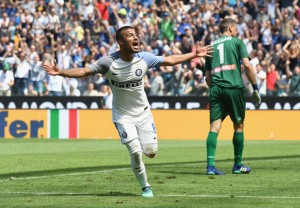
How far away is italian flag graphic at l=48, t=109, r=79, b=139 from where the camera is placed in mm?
31188

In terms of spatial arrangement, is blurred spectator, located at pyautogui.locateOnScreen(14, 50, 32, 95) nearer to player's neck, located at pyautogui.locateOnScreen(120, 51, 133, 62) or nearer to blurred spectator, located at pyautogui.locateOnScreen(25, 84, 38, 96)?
blurred spectator, located at pyautogui.locateOnScreen(25, 84, 38, 96)

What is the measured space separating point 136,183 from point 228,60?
2742 millimetres

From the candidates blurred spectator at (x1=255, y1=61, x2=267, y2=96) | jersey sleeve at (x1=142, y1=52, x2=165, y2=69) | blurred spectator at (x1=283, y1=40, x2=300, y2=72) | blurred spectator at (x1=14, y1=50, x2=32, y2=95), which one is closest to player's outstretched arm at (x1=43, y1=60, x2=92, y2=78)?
jersey sleeve at (x1=142, y1=52, x2=165, y2=69)

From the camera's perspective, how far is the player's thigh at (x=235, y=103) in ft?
49.0

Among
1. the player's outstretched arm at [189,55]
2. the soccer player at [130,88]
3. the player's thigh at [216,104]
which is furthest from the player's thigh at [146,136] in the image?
the player's thigh at [216,104]

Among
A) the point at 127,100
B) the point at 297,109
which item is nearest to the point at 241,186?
the point at 127,100

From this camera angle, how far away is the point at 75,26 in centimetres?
3453

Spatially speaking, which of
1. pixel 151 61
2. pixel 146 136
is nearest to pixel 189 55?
pixel 151 61

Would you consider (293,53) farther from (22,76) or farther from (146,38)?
(22,76)

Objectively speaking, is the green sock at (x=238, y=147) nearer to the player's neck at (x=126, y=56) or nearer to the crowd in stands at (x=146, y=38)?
the player's neck at (x=126, y=56)

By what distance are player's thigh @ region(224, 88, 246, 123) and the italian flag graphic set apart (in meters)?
16.6

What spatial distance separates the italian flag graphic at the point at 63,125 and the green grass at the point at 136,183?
8241mm

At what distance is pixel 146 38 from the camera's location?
32.9m

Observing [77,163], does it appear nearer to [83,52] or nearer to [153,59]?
[153,59]
